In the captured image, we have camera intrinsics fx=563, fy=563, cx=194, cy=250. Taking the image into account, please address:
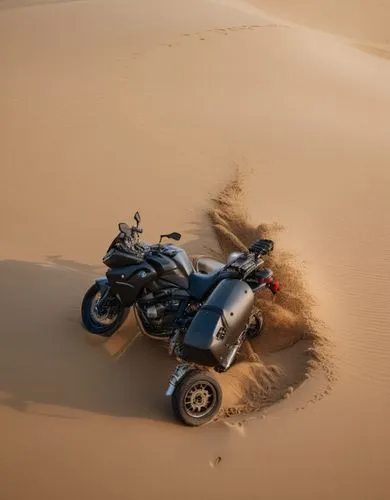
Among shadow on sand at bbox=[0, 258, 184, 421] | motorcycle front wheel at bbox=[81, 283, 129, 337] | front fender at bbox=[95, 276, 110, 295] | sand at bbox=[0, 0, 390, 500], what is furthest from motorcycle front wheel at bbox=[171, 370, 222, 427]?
front fender at bbox=[95, 276, 110, 295]

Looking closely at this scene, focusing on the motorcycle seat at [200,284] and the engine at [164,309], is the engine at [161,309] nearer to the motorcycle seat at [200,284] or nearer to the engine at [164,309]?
the engine at [164,309]

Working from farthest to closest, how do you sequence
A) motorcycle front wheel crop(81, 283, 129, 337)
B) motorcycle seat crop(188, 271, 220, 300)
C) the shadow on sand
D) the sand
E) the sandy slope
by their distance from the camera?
the sandy slope < motorcycle front wheel crop(81, 283, 129, 337) < motorcycle seat crop(188, 271, 220, 300) < the shadow on sand < the sand

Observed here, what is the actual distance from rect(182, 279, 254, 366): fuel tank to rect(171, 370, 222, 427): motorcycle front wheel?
15cm

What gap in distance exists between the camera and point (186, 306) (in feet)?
17.6

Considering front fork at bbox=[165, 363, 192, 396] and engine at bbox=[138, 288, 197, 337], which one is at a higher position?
engine at bbox=[138, 288, 197, 337]

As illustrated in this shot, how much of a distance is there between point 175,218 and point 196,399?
3.73 m

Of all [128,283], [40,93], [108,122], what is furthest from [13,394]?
[40,93]

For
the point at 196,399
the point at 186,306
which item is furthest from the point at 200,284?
the point at 196,399

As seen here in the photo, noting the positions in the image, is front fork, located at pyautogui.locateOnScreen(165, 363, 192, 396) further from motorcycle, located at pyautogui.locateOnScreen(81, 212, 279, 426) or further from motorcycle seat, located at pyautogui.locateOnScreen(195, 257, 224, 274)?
motorcycle seat, located at pyautogui.locateOnScreen(195, 257, 224, 274)

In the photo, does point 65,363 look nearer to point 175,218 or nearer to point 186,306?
point 186,306

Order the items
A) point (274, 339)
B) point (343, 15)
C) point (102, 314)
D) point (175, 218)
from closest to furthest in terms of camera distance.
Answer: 1. point (102, 314)
2. point (274, 339)
3. point (175, 218)
4. point (343, 15)

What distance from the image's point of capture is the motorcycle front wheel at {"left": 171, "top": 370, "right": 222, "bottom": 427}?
15.1 ft

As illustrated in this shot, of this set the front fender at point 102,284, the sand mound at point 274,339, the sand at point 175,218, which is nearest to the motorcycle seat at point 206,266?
the sand mound at point 274,339

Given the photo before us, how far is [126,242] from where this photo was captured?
553 cm
